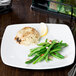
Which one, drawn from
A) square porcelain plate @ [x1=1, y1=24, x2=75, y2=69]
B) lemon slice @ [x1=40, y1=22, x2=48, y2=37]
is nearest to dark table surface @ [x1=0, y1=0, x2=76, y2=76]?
square porcelain plate @ [x1=1, y1=24, x2=75, y2=69]

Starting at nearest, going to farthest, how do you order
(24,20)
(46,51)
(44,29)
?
(46,51) < (44,29) < (24,20)

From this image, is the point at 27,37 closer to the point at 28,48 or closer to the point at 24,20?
the point at 28,48

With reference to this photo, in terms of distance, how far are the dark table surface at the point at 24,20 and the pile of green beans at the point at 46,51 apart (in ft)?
0.25

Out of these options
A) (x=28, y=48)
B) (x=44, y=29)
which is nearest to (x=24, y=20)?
(x=44, y=29)

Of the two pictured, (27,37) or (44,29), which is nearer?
(27,37)

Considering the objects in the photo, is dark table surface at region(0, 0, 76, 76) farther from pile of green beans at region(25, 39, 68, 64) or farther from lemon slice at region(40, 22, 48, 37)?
lemon slice at region(40, 22, 48, 37)

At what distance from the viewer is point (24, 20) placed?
1.63m

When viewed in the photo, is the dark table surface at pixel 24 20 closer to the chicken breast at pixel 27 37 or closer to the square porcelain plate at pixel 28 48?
the square porcelain plate at pixel 28 48

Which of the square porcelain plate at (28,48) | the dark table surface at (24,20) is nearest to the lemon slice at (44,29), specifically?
the square porcelain plate at (28,48)

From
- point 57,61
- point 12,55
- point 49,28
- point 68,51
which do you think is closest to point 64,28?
point 49,28

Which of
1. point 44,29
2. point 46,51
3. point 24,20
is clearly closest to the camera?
point 46,51

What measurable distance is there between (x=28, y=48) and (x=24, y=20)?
0.41 metres

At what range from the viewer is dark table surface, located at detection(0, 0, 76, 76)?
1171 mm

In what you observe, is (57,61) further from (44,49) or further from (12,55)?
Result: (12,55)
